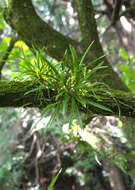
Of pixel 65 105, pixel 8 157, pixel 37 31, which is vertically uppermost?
pixel 37 31

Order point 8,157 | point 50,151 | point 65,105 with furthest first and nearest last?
point 50,151, point 8,157, point 65,105

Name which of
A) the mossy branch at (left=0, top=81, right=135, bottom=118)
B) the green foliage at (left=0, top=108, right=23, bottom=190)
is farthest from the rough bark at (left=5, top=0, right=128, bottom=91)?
the green foliage at (left=0, top=108, right=23, bottom=190)

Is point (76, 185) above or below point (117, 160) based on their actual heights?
below

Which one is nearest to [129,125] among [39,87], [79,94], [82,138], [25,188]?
[82,138]

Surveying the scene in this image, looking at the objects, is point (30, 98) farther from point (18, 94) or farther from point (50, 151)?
point (50, 151)

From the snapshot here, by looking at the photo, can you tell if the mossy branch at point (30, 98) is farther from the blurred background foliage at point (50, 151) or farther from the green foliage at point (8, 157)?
the green foliage at point (8, 157)

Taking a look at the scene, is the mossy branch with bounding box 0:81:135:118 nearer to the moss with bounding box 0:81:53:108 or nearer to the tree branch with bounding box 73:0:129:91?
the moss with bounding box 0:81:53:108

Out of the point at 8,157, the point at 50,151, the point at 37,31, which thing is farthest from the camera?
the point at 50,151

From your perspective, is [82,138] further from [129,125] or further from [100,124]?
[100,124]

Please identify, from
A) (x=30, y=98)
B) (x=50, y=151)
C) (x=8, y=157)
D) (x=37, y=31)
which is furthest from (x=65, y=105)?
(x=50, y=151)

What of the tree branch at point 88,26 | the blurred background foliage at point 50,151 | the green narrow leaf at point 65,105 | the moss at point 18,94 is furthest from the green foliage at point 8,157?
the green narrow leaf at point 65,105

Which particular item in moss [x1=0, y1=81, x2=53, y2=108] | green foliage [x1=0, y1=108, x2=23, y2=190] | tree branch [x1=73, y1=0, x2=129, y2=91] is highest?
tree branch [x1=73, y1=0, x2=129, y2=91]
